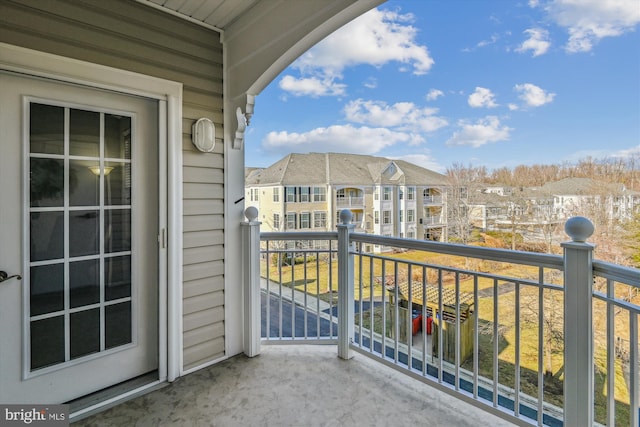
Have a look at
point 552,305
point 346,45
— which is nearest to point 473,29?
point 346,45

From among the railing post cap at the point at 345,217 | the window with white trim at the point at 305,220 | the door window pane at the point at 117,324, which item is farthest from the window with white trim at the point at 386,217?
the door window pane at the point at 117,324

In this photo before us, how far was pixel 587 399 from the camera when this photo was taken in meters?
1.30

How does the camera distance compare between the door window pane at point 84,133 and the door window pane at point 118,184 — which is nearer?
the door window pane at point 84,133

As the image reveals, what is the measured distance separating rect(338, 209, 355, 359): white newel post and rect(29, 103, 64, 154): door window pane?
73.1 inches

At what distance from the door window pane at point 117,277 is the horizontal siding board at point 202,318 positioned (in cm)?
44

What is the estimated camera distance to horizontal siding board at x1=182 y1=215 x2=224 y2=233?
7.29ft

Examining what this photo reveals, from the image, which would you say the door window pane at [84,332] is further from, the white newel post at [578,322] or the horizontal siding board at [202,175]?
the white newel post at [578,322]

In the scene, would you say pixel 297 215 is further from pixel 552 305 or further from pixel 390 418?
pixel 390 418

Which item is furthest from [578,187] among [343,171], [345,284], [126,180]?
[343,171]

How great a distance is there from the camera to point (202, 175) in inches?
A: 90.5

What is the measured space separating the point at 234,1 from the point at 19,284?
7.16ft

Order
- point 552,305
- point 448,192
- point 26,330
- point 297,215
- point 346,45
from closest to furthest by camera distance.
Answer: point 26,330, point 552,305, point 448,192, point 297,215, point 346,45

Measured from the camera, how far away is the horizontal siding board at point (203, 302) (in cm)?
223

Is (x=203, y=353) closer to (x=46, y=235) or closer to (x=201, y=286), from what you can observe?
(x=201, y=286)
